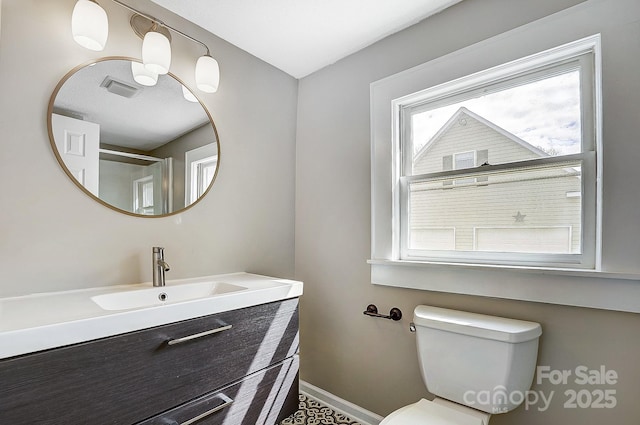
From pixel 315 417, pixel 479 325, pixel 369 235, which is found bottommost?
pixel 315 417

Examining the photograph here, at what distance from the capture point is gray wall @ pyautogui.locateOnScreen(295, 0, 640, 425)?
1.06 m

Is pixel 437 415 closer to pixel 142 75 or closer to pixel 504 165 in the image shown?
pixel 504 165

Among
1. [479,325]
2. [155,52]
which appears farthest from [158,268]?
[479,325]

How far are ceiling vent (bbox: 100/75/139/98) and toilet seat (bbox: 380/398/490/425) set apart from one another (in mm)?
1680

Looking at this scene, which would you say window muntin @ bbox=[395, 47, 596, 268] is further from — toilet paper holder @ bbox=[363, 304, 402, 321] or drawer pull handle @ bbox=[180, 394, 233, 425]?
drawer pull handle @ bbox=[180, 394, 233, 425]

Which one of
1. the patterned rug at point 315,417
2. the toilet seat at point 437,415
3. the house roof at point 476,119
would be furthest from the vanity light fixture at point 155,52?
the patterned rug at point 315,417

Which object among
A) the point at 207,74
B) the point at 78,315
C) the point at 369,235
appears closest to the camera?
the point at 78,315

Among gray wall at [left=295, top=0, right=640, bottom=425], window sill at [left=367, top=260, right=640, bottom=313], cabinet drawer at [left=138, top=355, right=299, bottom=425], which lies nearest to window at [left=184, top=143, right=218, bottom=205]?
gray wall at [left=295, top=0, right=640, bottom=425]

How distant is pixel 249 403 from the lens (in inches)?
48.5

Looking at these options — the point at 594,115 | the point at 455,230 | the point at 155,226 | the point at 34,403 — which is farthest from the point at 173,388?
the point at 594,115

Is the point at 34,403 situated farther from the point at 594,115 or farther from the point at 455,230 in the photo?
the point at 594,115

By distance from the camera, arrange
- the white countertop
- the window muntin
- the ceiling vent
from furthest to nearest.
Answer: the ceiling vent, the window muntin, the white countertop

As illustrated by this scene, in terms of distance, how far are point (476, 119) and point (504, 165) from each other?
262 millimetres

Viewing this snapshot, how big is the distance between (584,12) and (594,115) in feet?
1.22
